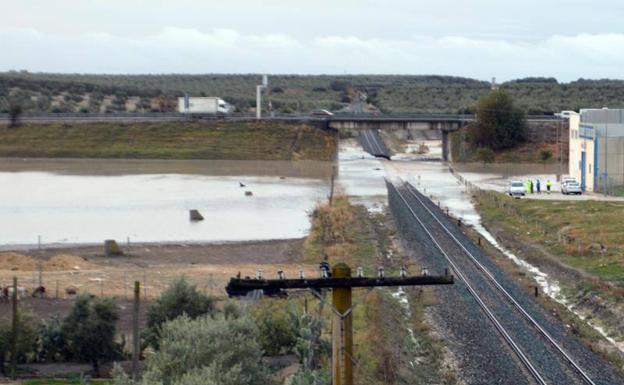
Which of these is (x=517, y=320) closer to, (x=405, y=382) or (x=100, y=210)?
(x=405, y=382)

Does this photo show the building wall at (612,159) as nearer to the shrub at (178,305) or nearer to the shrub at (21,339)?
the shrub at (178,305)

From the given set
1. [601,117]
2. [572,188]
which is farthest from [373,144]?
[572,188]

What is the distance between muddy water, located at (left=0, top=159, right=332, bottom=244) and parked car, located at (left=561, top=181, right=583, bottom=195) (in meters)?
11.4

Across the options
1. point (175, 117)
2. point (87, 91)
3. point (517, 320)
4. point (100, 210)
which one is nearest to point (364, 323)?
point (517, 320)

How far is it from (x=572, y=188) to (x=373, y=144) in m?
48.8

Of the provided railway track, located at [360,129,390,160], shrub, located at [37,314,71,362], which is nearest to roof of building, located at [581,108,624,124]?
railway track, located at [360,129,390,160]

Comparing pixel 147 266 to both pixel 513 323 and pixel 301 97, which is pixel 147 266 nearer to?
pixel 513 323

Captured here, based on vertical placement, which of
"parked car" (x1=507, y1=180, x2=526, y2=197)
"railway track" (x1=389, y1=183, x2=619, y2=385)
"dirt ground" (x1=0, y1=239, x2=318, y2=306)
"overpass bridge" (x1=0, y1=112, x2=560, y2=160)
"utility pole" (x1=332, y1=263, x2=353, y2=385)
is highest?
"overpass bridge" (x1=0, y1=112, x2=560, y2=160)

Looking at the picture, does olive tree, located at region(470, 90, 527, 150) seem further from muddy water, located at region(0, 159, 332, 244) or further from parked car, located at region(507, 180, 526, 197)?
parked car, located at region(507, 180, 526, 197)

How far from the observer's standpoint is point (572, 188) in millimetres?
53250

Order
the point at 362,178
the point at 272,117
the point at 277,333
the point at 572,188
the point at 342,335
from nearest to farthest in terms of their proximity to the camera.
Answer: the point at 342,335, the point at 277,333, the point at 572,188, the point at 362,178, the point at 272,117

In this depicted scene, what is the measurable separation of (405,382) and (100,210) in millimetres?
33537

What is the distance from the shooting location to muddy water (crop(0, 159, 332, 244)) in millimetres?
43625

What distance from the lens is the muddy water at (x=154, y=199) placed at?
4362 cm
